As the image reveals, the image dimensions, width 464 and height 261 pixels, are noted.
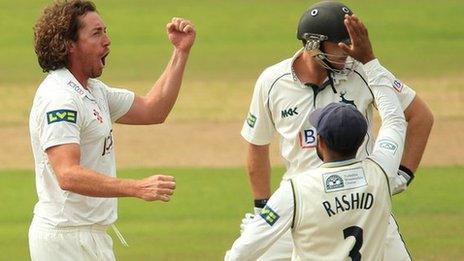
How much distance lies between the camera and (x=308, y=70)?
756cm

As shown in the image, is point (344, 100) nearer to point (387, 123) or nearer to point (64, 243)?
point (387, 123)

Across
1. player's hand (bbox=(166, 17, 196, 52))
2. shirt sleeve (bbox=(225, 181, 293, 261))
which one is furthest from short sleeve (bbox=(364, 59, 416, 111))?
player's hand (bbox=(166, 17, 196, 52))

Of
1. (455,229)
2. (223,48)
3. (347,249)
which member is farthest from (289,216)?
(223,48)

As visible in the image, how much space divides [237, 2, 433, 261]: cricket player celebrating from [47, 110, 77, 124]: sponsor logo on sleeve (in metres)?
1.11

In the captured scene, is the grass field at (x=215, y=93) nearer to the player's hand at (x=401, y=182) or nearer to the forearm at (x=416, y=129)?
the forearm at (x=416, y=129)

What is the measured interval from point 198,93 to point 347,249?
40.8 ft

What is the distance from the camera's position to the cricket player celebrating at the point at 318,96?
24.3 feet

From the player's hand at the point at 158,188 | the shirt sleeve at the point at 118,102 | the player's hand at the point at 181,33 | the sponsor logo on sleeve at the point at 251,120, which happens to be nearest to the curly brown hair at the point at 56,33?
the shirt sleeve at the point at 118,102

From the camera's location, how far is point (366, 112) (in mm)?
7461

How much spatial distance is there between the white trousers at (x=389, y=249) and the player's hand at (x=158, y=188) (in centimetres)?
109

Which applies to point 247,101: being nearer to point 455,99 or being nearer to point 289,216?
point 455,99

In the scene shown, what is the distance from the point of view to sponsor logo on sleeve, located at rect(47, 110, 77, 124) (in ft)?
22.7

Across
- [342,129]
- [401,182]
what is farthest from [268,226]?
[401,182]

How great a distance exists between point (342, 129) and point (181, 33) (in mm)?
Result: 1873
